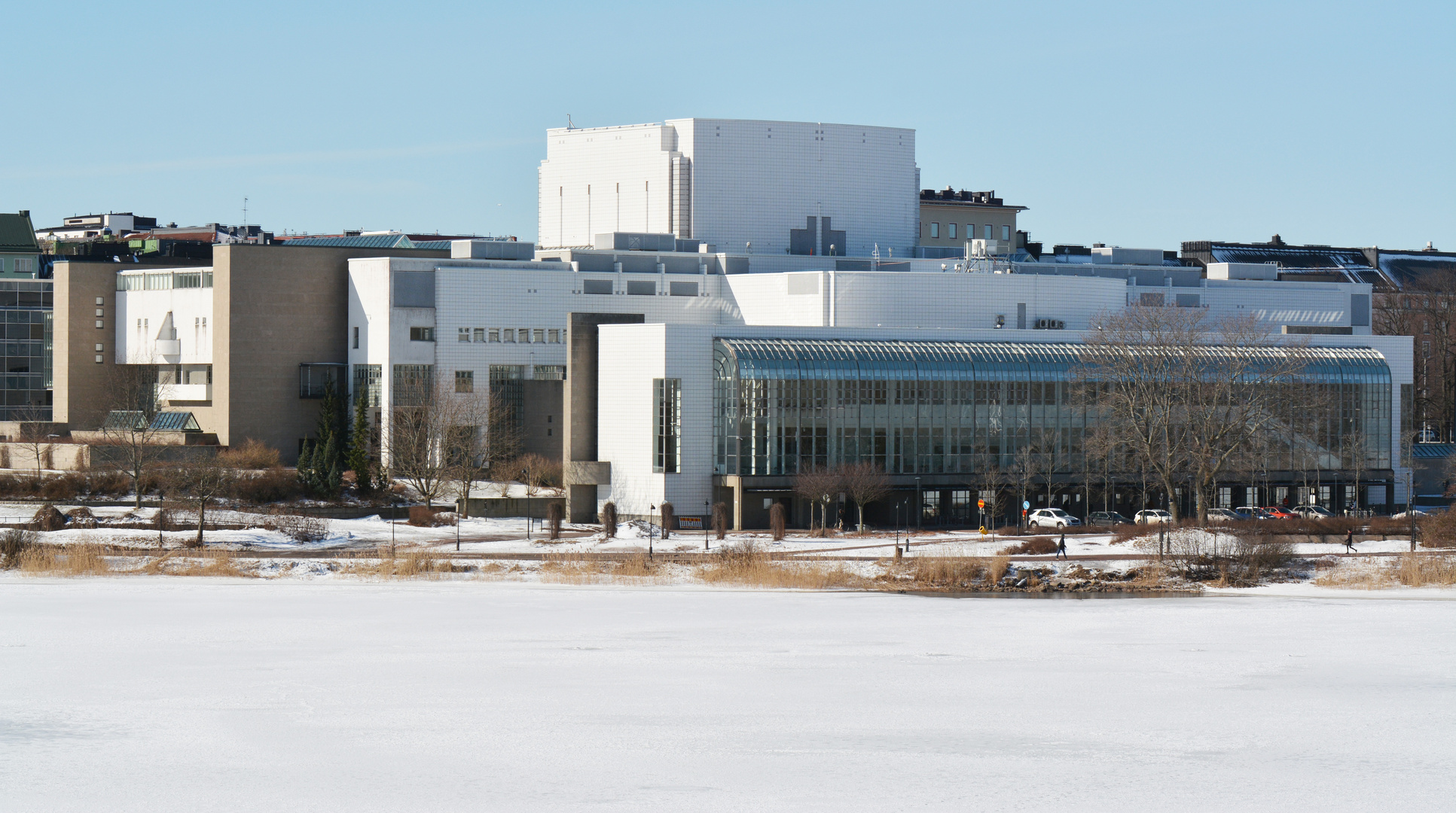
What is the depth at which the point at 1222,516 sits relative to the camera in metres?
92.2

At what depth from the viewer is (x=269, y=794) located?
1086 inches

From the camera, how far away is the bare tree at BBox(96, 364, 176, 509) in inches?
3693

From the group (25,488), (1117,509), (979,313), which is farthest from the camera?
(979,313)

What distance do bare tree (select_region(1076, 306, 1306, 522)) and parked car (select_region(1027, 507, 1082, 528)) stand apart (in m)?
5.15

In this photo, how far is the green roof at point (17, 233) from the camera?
484 ft

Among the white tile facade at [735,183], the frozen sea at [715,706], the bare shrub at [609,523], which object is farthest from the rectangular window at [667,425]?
the frozen sea at [715,706]

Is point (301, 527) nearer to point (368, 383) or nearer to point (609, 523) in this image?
point (609, 523)

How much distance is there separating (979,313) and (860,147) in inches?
999

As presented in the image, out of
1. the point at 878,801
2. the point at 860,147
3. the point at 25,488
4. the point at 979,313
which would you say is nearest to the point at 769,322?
the point at 979,313

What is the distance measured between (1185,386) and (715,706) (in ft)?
207

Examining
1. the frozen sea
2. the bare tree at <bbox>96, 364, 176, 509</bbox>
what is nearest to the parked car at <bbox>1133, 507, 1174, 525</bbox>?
the frozen sea

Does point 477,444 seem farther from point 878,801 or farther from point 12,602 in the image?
point 878,801

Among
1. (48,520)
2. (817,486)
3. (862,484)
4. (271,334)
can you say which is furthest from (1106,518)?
(271,334)

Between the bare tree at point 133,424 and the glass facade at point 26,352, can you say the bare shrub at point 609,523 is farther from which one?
the glass facade at point 26,352
